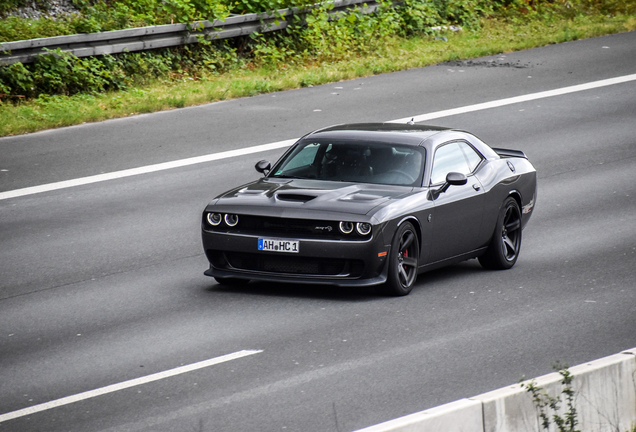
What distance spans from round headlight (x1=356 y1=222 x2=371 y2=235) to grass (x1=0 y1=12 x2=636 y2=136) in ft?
31.2

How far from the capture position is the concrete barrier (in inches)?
208

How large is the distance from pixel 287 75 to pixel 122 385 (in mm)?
14961

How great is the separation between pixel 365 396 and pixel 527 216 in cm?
531

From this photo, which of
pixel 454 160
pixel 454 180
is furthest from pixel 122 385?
pixel 454 160

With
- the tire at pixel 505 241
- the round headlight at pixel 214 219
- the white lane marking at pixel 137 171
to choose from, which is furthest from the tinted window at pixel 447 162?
the white lane marking at pixel 137 171

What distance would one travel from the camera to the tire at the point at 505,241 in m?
11.2

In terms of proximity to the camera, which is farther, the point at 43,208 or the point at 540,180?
the point at 540,180

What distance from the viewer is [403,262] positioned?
32.5 feet

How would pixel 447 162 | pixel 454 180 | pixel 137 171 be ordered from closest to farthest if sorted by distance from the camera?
pixel 454 180 → pixel 447 162 → pixel 137 171

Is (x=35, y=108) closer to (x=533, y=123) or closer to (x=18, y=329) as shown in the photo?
(x=533, y=123)

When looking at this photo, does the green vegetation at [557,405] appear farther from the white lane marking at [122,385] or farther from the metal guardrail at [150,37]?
the metal guardrail at [150,37]

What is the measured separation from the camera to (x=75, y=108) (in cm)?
1848

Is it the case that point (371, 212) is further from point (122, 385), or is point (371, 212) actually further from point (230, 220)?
point (122, 385)

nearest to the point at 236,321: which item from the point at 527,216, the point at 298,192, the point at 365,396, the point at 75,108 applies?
the point at 298,192
